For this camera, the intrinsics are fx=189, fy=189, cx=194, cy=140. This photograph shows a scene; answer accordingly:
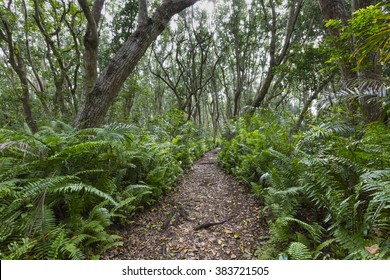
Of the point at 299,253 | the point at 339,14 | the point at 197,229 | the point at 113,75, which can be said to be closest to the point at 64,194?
the point at 197,229

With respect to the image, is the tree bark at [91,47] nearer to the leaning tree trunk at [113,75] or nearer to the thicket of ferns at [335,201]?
the leaning tree trunk at [113,75]

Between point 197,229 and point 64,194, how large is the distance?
2019mm

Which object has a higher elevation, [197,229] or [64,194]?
[64,194]

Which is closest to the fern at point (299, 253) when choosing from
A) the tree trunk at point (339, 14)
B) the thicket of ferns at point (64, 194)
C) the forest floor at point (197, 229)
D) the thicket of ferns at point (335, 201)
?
the thicket of ferns at point (335, 201)

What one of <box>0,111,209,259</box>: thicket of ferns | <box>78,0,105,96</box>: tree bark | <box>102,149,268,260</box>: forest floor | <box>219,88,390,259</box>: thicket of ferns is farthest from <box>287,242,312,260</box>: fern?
<box>78,0,105,96</box>: tree bark

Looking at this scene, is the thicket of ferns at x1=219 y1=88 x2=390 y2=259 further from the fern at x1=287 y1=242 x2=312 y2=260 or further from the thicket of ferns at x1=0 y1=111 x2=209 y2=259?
the thicket of ferns at x1=0 y1=111 x2=209 y2=259

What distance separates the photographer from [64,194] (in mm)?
2525

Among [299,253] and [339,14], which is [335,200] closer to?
[299,253]

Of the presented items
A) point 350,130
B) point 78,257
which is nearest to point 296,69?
point 350,130

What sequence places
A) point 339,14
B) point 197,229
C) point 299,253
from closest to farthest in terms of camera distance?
point 299,253, point 197,229, point 339,14

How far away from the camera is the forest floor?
8.42 ft

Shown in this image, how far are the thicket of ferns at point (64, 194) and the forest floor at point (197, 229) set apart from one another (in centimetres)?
24
